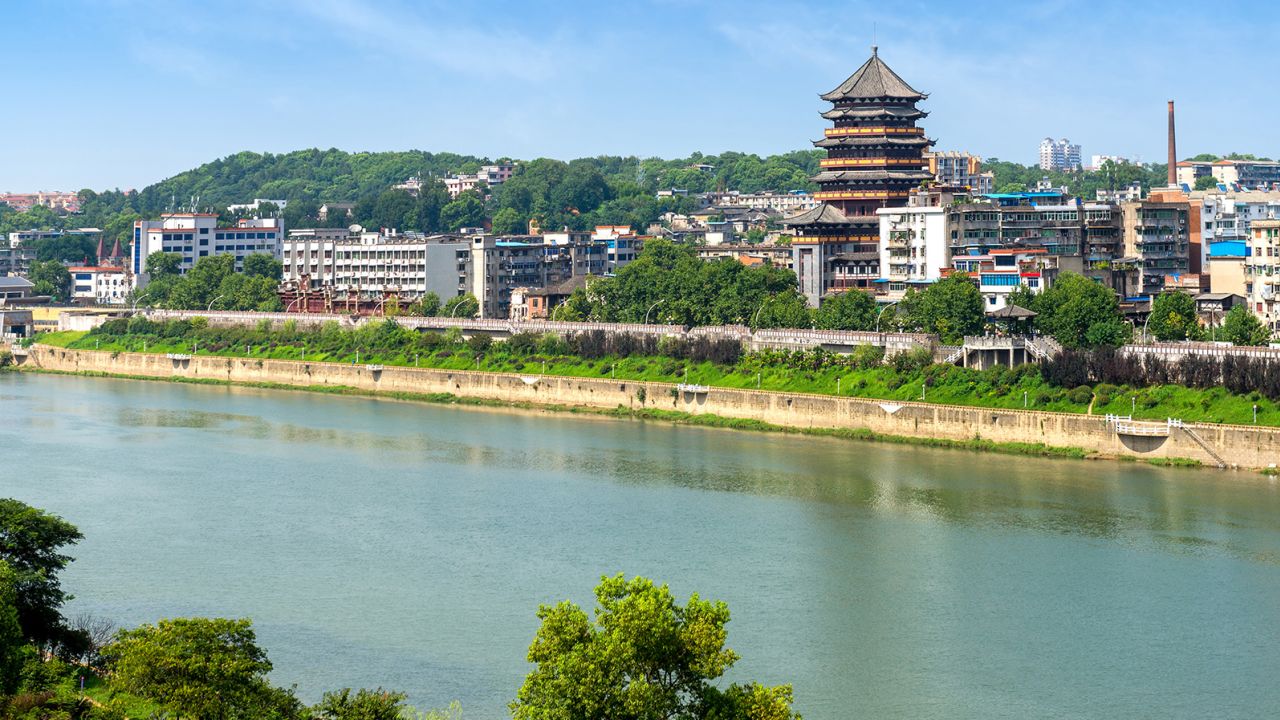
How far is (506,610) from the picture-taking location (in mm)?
23734

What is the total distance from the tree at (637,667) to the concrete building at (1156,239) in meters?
42.1

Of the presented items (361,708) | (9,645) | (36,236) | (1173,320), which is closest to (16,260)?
(36,236)

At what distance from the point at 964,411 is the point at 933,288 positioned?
7409 mm

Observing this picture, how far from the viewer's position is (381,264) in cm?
7219

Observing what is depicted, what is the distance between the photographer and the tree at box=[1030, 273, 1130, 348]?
42.4 metres

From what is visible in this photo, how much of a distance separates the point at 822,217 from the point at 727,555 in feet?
109

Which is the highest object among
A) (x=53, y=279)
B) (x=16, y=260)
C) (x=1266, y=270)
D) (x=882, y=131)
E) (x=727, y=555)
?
(x=882, y=131)

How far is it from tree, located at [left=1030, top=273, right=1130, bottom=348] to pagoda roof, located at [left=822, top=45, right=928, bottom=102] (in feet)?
57.9

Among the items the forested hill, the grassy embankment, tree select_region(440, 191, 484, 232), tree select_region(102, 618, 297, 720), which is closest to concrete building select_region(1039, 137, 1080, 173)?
the forested hill

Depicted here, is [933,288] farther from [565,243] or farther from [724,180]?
[724,180]

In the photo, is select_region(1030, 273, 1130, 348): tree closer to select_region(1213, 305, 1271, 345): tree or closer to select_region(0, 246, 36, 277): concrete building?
select_region(1213, 305, 1271, 345): tree

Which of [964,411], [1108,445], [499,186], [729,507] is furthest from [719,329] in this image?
[499,186]

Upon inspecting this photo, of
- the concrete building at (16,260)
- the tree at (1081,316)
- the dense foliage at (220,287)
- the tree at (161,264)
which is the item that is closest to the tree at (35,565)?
the tree at (1081,316)

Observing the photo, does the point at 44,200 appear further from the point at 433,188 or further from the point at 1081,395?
the point at 1081,395
